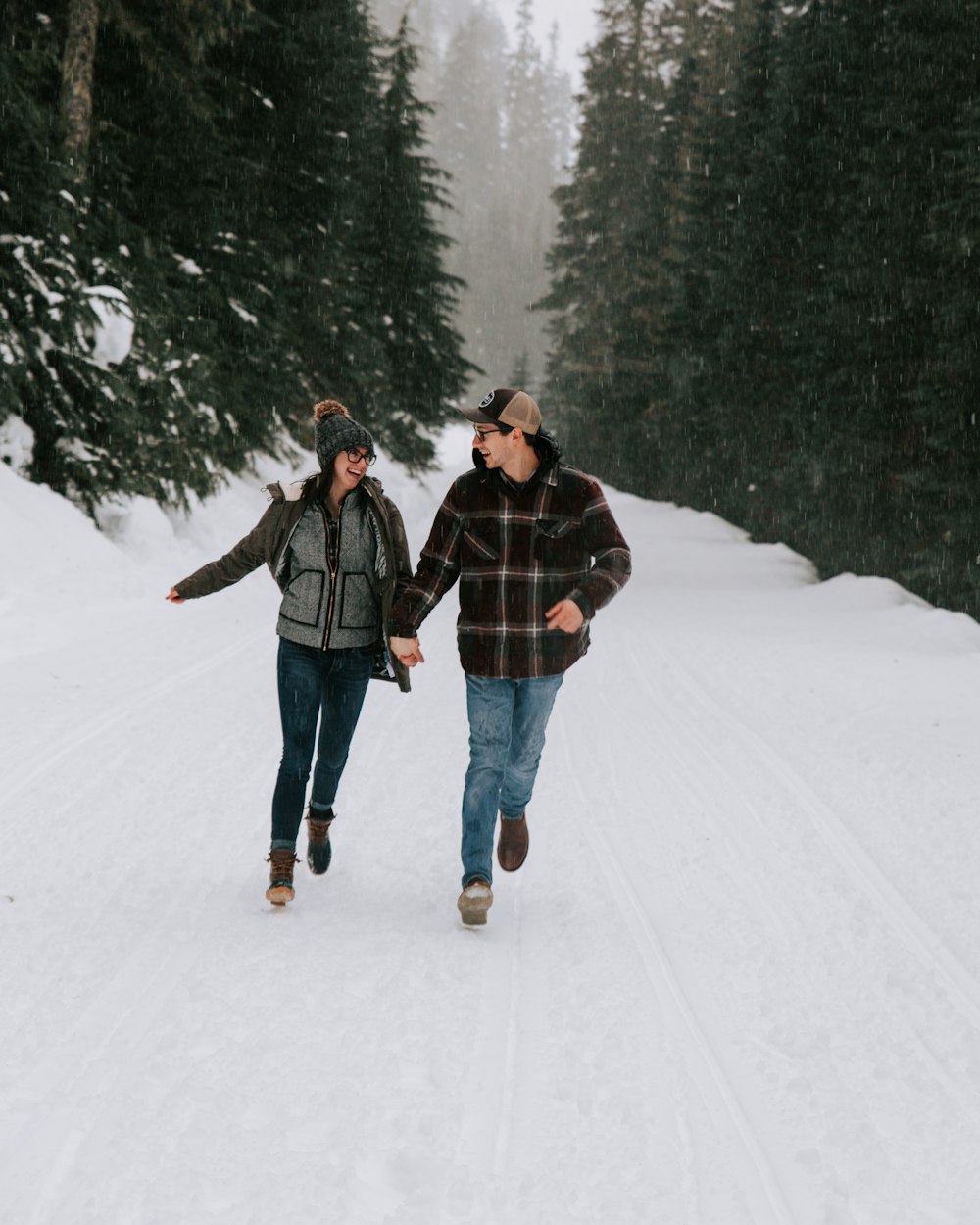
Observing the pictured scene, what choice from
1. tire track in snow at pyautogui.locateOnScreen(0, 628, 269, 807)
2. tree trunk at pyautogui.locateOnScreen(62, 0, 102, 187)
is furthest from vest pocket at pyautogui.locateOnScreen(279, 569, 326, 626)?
tree trunk at pyautogui.locateOnScreen(62, 0, 102, 187)

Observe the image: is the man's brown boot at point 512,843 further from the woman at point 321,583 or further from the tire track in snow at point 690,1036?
the woman at point 321,583

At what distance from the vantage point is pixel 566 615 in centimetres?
375

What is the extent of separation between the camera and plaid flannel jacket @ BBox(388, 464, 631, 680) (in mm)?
3910

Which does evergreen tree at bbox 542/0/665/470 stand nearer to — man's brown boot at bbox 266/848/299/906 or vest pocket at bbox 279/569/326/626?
vest pocket at bbox 279/569/326/626

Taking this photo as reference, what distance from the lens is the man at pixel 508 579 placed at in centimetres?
386

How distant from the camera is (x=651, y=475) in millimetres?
36031

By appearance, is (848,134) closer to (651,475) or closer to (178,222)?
(178,222)

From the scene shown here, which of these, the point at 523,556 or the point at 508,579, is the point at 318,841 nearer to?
the point at 508,579

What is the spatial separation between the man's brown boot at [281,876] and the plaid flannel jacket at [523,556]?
120 centimetres

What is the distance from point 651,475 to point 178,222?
77.2 feet

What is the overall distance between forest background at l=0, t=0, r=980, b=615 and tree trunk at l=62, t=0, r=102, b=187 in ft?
0.10

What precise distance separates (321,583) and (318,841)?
1299 mm

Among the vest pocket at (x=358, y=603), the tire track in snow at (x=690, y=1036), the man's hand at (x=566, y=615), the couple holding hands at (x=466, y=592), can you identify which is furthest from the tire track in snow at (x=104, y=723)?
the man's hand at (x=566, y=615)

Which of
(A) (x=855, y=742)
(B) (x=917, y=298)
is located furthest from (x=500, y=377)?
(A) (x=855, y=742)
